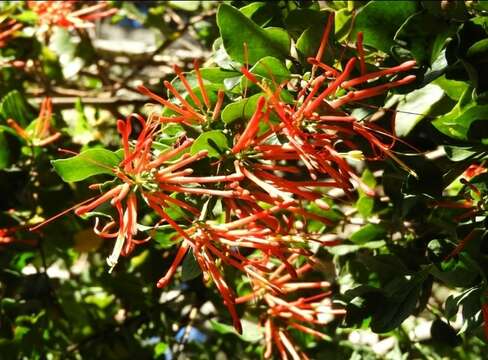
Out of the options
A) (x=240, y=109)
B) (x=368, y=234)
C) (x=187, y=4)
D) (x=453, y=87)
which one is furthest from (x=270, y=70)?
(x=187, y=4)

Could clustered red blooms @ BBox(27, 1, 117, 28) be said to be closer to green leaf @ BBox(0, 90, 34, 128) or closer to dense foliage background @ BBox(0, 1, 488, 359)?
dense foliage background @ BBox(0, 1, 488, 359)

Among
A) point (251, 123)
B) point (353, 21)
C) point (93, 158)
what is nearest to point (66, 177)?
point (93, 158)

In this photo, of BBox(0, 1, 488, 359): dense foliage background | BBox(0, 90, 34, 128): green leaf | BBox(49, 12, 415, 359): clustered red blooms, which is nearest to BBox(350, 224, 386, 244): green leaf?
BBox(0, 1, 488, 359): dense foliage background

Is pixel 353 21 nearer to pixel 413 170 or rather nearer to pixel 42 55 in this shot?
pixel 413 170

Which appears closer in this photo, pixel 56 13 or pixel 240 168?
pixel 240 168

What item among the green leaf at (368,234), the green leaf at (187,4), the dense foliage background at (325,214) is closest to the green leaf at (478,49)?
the dense foliage background at (325,214)

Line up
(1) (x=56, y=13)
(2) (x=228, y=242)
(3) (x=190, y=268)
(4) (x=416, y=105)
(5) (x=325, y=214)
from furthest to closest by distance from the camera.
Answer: (1) (x=56, y=13) → (5) (x=325, y=214) → (4) (x=416, y=105) → (3) (x=190, y=268) → (2) (x=228, y=242)

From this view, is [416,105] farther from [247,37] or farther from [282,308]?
[282,308]

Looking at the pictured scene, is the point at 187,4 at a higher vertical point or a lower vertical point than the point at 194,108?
lower
